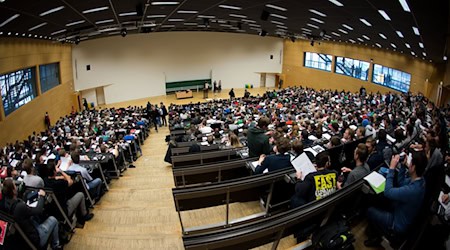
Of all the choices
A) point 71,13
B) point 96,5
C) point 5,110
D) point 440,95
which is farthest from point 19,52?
point 440,95

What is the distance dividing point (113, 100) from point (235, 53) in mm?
14972

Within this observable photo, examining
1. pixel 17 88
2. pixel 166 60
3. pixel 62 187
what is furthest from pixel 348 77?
pixel 62 187

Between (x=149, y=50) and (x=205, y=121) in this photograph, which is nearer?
(x=205, y=121)

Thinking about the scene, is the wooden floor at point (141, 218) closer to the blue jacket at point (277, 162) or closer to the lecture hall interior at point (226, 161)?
the lecture hall interior at point (226, 161)

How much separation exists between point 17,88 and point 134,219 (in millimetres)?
14618

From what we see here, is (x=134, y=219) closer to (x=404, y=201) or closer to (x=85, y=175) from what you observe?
(x=85, y=175)

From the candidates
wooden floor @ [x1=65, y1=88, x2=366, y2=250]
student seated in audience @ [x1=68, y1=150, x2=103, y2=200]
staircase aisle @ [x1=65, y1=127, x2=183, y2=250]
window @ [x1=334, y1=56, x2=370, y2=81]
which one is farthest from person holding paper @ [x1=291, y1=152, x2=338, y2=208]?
window @ [x1=334, y1=56, x2=370, y2=81]

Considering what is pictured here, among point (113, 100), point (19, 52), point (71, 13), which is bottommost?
point (113, 100)

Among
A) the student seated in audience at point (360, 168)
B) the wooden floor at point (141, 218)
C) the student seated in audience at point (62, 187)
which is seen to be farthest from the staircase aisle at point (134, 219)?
the student seated in audience at point (360, 168)

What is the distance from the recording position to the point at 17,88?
53.0ft

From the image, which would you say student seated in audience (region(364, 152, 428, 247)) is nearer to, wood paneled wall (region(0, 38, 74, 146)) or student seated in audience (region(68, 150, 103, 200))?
student seated in audience (region(68, 150, 103, 200))

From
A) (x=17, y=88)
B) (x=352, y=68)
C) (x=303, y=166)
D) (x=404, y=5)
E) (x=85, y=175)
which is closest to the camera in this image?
(x=303, y=166)

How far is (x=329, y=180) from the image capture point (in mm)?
4020

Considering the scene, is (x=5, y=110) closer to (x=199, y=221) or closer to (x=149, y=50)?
(x=199, y=221)
